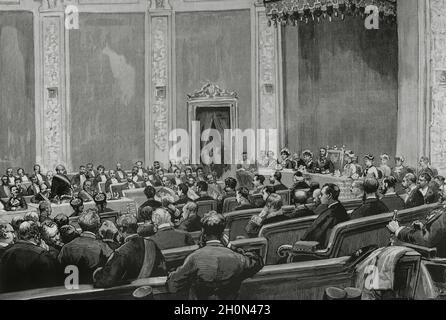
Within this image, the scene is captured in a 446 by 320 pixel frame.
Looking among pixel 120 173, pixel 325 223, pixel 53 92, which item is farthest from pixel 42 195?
pixel 325 223

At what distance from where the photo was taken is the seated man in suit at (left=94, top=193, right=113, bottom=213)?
789 cm

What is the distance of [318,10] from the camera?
8828 mm

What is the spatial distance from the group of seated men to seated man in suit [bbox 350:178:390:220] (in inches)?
0.5

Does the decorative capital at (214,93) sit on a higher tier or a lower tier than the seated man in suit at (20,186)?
higher

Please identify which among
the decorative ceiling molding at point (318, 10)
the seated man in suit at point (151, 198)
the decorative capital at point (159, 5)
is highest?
the decorative capital at point (159, 5)

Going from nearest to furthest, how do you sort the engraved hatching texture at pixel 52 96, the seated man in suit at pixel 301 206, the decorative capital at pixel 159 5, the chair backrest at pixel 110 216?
the seated man in suit at pixel 301 206 → the chair backrest at pixel 110 216 → the engraved hatching texture at pixel 52 96 → the decorative capital at pixel 159 5

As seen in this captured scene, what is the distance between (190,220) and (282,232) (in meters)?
1.11

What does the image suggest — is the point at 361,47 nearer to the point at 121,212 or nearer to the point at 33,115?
the point at 121,212

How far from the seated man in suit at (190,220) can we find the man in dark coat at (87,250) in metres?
1.00

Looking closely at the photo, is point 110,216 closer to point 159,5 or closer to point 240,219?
point 240,219

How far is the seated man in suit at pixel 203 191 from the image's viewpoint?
811 cm

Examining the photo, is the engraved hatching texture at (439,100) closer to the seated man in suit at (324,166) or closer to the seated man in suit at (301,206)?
the seated man in suit at (324,166)

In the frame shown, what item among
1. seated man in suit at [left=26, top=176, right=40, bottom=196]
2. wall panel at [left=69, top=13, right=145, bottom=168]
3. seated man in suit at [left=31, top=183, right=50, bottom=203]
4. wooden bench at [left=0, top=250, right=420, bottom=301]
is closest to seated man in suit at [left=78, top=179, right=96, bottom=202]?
seated man in suit at [left=31, top=183, right=50, bottom=203]

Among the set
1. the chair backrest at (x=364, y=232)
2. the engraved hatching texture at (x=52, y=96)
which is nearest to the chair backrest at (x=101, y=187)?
the engraved hatching texture at (x=52, y=96)
